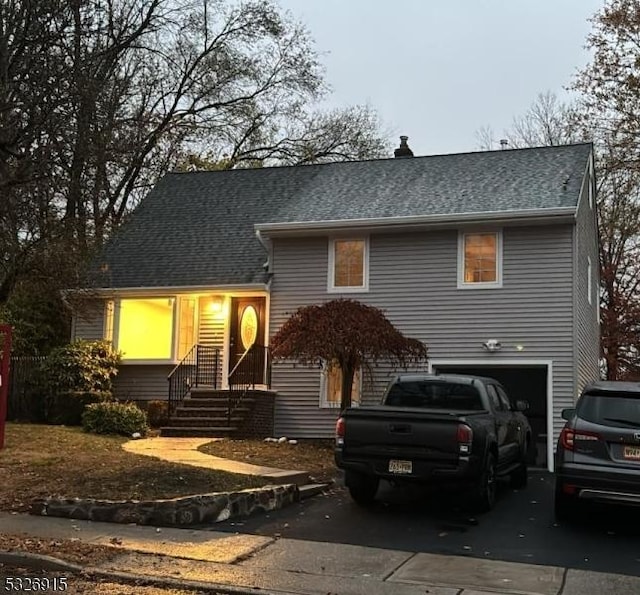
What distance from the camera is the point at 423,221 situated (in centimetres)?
1694

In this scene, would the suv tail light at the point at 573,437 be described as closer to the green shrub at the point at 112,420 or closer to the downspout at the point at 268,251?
the green shrub at the point at 112,420

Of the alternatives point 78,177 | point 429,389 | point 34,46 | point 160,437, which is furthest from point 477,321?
point 34,46

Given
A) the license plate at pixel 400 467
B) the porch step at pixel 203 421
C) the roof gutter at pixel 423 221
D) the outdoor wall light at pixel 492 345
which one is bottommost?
the porch step at pixel 203 421

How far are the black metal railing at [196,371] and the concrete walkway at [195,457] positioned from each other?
2579mm

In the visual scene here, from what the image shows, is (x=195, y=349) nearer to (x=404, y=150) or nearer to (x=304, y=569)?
(x=404, y=150)

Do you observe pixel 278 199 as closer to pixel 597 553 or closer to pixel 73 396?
pixel 73 396

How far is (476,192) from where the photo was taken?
58.2 feet

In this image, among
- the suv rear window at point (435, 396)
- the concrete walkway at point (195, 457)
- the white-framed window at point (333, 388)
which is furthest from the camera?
the white-framed window at point (333, 388)

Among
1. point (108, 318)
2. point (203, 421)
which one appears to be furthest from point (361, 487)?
point (108, 318)

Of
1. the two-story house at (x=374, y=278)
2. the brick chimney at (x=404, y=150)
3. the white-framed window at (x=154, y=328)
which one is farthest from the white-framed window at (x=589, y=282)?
the white-framed window at (x=154, y=328)

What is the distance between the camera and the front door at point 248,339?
1817 cm

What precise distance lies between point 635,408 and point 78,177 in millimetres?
9001

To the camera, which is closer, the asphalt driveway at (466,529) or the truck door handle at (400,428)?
the asphalt driveway at (466,529)

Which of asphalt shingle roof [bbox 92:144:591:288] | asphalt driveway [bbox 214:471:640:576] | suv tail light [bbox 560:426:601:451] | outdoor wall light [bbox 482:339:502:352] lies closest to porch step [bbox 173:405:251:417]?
asphalt shingle roof [bbox 92:144:591:288]
